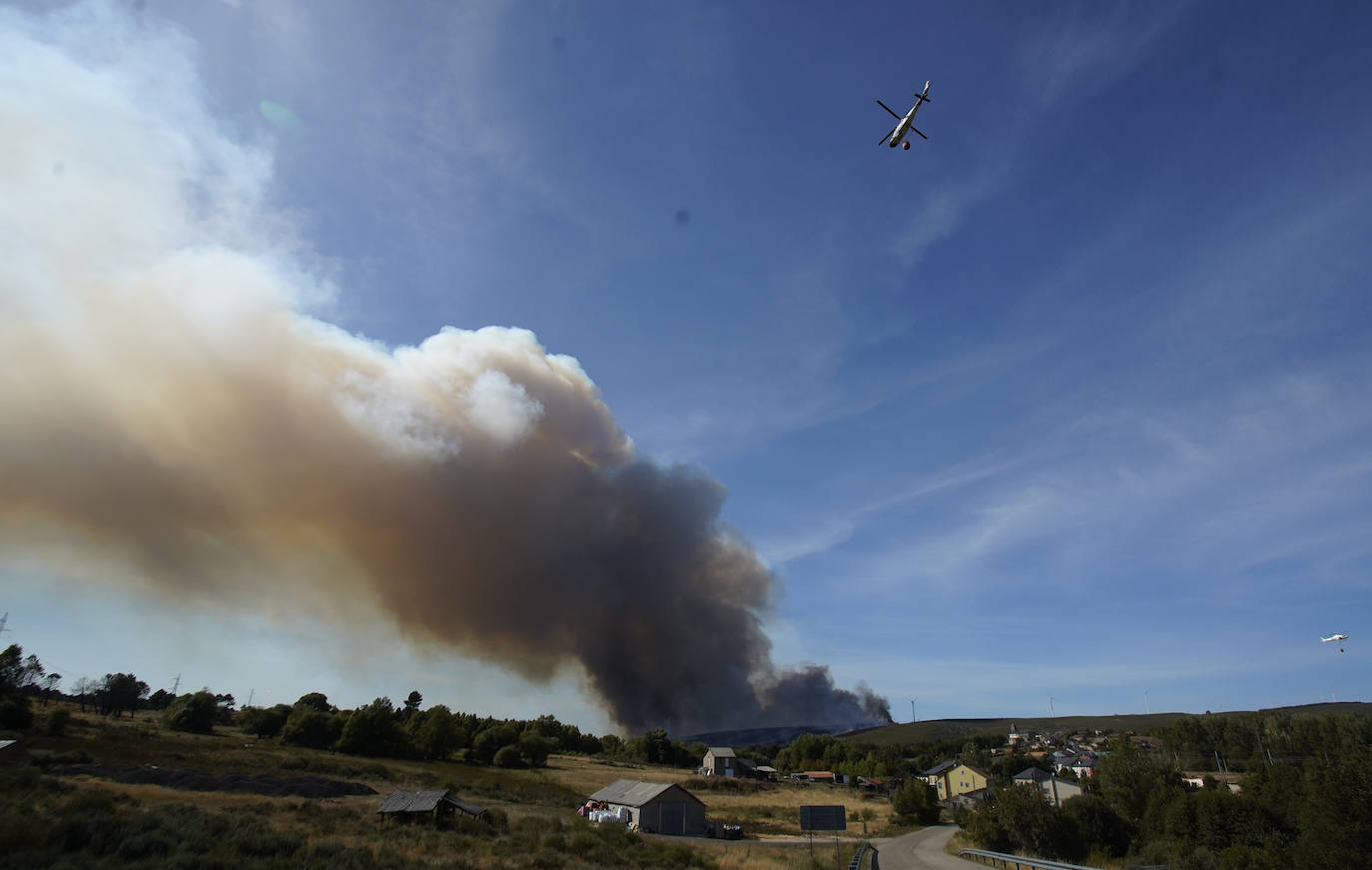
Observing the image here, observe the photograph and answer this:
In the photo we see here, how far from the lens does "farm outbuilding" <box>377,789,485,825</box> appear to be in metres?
37.7

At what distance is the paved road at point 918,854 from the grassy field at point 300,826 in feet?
7.94

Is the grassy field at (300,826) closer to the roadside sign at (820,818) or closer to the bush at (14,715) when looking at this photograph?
the bush at (14,715)

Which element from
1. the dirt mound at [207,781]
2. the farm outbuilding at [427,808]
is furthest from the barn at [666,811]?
the dirt mound at [207,781]

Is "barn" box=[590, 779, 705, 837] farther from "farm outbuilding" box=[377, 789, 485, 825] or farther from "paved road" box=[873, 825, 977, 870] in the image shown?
"farm outbuilding" box=[377, 789, 485, 825]

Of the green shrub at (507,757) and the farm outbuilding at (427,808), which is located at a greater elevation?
the farm outbuilding at (427,808)

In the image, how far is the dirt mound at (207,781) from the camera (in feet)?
157

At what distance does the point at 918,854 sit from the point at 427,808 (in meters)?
28.5

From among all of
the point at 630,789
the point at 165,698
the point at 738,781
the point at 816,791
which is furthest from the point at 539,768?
the point at 165,698

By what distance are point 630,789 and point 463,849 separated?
90.7ft

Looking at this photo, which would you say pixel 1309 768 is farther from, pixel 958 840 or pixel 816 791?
pixel 816 791

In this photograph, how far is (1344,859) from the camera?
84.0 feet

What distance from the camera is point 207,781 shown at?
1945 inches

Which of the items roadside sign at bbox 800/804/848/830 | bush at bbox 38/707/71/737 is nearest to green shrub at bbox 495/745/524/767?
bush at bbox 38/707/71/737

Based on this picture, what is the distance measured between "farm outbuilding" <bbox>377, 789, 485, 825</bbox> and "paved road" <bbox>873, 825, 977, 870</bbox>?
2329 cm
